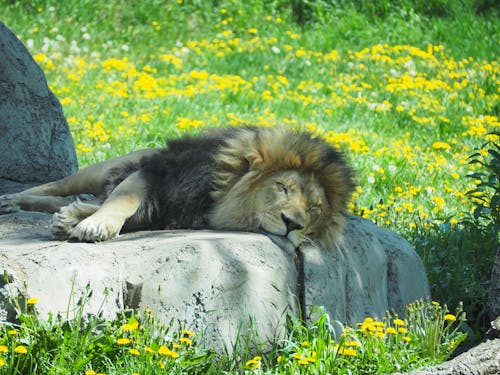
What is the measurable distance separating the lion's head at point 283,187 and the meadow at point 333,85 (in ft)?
3.64

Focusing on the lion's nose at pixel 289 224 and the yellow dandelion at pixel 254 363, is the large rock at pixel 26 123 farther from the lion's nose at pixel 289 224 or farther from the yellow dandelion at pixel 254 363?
the yellow dandelion at pixel 254 363

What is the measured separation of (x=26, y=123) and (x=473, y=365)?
3667 millimetres

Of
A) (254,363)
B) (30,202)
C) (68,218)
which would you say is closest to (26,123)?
(30,202)

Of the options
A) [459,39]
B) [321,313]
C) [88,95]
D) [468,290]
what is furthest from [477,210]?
[459,39]

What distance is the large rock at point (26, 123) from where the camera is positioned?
5.96 m

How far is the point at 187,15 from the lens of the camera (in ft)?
41.1

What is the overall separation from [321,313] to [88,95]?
534cm

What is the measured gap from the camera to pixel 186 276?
388cm

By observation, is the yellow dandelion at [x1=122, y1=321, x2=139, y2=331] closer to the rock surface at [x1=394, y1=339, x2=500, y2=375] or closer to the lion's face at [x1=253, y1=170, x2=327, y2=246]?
the lion's face at [x1=253, y1=170, x2=327, y2=246]

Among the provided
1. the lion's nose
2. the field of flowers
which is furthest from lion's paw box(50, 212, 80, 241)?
the field of flowers

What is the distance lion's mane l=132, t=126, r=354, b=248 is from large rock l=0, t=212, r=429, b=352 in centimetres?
21

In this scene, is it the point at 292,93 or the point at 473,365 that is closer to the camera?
the point at 473,365

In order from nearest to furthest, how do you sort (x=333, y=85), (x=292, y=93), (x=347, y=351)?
(x=347, y=351)
(x=292, y=93)
(x=333, y=85)

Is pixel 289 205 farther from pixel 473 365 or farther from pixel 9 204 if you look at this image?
pixel 9 204
